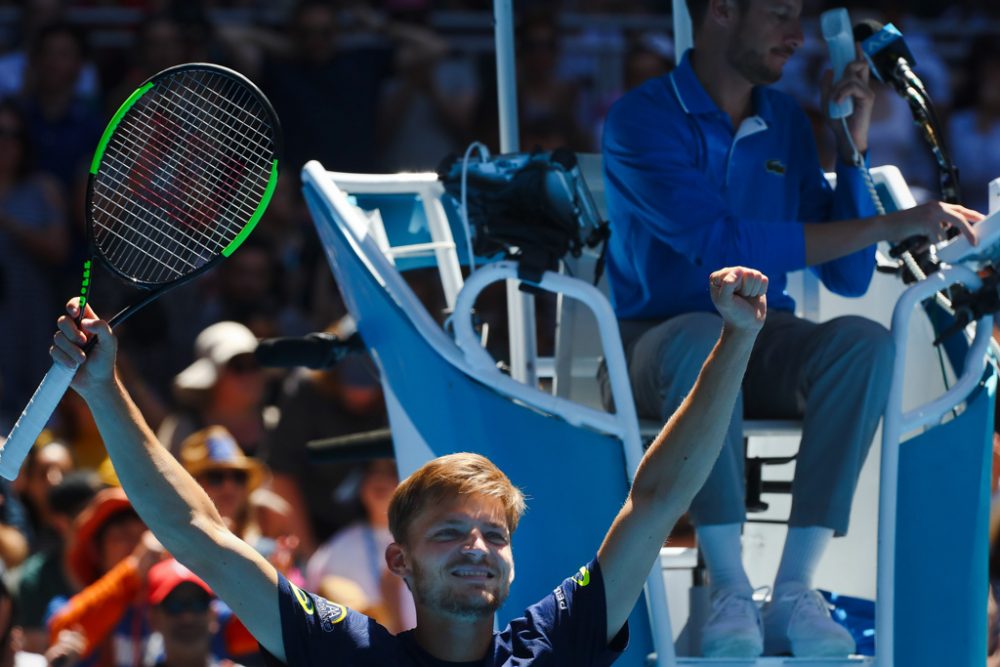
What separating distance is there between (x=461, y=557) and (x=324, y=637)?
306 millimetres

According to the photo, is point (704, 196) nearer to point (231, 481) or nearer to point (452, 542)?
point (452, 542)

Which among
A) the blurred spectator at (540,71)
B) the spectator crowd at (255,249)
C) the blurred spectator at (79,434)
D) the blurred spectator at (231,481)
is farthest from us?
the blurred spectator at (540,71)

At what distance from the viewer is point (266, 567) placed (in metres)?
3.33

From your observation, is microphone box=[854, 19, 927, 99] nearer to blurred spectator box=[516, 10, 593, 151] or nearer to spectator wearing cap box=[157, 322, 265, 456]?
spectator wearing cap box=[157, 322, 265, 456]

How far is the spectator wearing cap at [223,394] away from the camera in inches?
288

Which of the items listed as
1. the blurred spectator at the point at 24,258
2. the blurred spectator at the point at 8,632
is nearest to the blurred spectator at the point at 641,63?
the blurred spectator at the point at 24,258

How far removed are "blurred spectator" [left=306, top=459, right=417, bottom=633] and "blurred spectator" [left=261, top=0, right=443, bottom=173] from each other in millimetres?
2543

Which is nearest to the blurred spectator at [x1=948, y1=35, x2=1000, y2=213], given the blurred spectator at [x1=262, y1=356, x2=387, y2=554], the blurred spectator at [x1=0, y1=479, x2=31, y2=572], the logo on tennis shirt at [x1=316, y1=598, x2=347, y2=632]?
the blurred spectator at [x1=262, y1=356, x2=387, y2=554]

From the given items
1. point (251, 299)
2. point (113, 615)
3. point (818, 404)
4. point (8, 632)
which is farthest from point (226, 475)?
point (818, 404)

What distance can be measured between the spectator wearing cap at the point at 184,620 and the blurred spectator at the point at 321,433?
1.68 metres

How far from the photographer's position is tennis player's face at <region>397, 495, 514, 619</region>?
10.5 ft

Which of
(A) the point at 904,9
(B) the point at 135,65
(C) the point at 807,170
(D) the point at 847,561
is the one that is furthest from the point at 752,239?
(A) the point at 904,9

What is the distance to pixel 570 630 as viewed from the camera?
11.1ft

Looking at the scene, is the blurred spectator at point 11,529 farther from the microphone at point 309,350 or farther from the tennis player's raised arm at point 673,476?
the tennis player's raised arm at point 673,476
